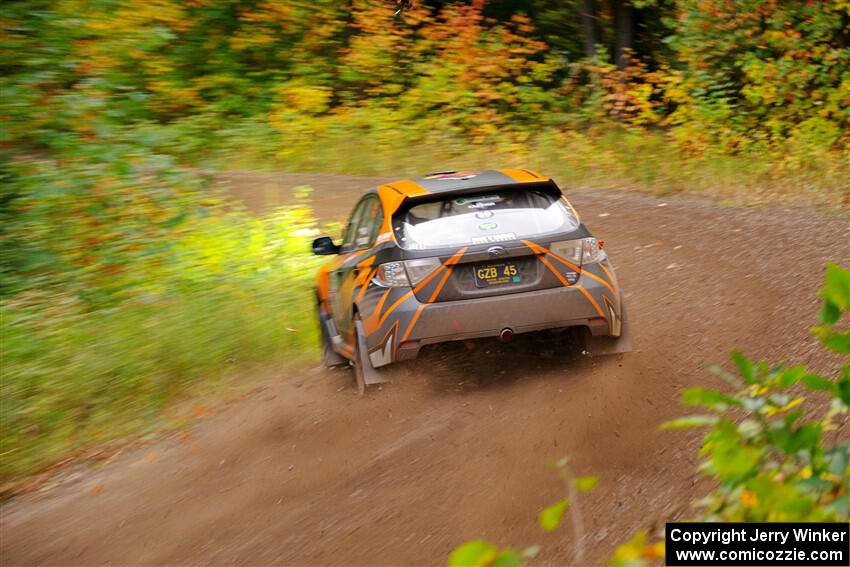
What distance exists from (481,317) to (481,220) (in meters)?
0.72

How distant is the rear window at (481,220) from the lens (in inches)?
290

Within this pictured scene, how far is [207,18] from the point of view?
2495 cm

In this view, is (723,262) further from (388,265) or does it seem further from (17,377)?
(17,377)

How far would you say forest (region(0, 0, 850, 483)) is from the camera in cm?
940

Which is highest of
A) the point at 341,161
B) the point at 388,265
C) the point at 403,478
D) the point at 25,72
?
the point at 25,72

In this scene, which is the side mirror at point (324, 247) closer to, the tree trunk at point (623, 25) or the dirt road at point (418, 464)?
the dirt road at point (418, 464)

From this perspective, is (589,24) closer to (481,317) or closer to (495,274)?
(495,274)

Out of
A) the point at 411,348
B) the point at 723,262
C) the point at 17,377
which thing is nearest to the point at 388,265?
the point at 411,348

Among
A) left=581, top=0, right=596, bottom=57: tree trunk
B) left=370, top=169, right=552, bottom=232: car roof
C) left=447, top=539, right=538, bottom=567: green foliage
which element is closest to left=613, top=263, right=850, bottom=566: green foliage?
left=447, top=539, right=538, bottom=567: green foliage

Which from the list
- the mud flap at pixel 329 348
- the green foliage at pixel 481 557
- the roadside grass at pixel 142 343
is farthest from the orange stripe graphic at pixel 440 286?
the green foliage at pixel 481 557

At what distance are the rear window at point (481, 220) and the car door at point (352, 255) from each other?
20.0 inches

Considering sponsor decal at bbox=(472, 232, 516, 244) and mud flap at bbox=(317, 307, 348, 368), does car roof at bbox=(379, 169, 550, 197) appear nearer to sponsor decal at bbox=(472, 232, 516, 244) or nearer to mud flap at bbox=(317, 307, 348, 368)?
sponsor decal at bbox=(472, 232, 516, 244)

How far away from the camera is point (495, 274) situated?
23.9ft

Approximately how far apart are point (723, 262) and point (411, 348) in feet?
21.7
